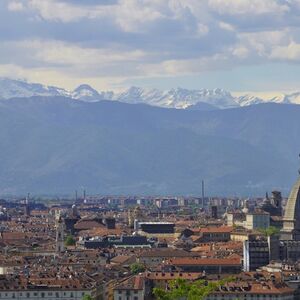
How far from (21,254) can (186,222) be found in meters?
65.3

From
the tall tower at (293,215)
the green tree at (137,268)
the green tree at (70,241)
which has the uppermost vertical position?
the tall tower at (293,215)

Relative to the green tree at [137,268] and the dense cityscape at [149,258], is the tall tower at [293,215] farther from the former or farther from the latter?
the green tree at [137,268]

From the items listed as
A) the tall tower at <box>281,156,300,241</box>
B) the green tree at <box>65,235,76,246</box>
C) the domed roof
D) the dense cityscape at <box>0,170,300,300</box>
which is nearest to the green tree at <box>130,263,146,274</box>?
the dense cityscape at <box>0,170,300,300</box>

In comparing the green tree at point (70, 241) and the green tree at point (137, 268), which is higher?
the green tree at point (70, 241)

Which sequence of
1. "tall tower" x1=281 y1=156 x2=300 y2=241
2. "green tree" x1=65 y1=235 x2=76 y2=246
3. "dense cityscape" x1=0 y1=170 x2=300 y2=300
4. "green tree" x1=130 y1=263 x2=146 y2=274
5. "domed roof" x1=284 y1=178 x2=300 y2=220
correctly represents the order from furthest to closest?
"domed roof" x1=284 y1=178 x2=300 y2=220 → "tall tower" x1=281 y1=156 x2=300 y2=241 → "green tree" x1=65 y1=235 x2=76 y2=246 → "green tree" x1=130 y1=263 x2=146 y2=274 → "dense cityscape" x1=0 y1=170 x2=300 y2=300

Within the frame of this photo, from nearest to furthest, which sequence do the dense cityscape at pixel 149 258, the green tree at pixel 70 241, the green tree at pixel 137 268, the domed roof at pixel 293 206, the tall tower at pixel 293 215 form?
the dense cityscape at pixel 149 258
the green tree at pixel 137 268
the green tree at pixel 70 241
the tall tower at pixel 293 215
the domed roof at pixel 293 206

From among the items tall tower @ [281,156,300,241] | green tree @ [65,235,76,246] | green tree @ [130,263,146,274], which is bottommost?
green tree @ [130,263,146,274]

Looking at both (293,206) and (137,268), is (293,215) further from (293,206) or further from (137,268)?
(137,268)

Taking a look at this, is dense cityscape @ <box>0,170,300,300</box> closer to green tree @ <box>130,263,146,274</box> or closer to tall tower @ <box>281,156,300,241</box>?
tall tower @ <box>281,156,300,241</box>

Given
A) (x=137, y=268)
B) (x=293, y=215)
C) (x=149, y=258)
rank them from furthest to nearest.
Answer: (x=293, y=215)
(x=149, y=258)
(x=137, y=268)

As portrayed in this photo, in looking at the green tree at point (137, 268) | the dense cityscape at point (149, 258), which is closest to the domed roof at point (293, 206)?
the dense cityscape at point (149, 258)

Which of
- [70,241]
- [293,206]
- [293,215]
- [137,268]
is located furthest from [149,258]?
[293,206]

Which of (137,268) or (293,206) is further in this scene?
(293,206)

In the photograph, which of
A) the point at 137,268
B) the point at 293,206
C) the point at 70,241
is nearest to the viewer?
the point at 137,268
